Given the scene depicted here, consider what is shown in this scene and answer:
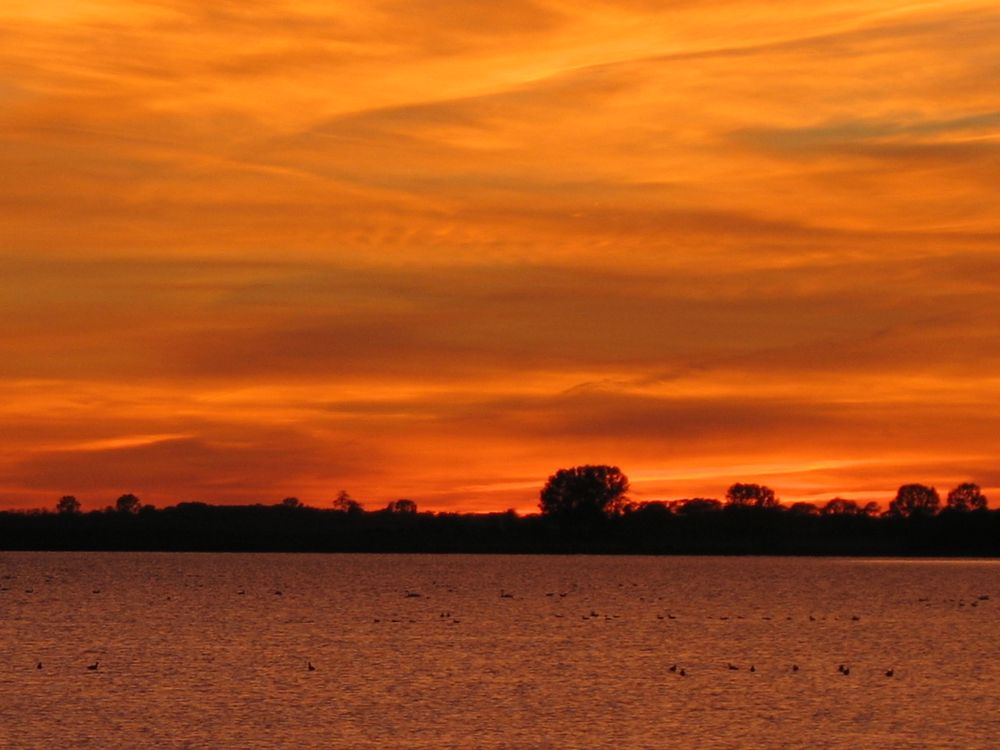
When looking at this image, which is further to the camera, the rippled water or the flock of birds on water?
the flock of birds on water

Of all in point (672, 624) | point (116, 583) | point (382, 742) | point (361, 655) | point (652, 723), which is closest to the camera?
point (382, 742)

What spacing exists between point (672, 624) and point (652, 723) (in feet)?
169


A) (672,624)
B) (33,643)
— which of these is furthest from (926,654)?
(33,643)

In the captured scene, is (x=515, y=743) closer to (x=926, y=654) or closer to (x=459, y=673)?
(x=459, y=673)

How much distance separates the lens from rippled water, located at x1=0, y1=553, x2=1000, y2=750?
1811 inches

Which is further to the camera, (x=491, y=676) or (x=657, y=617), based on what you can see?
(x=657, y=617)

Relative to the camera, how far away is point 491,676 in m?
63.3

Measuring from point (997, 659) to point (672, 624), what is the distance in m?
28.2

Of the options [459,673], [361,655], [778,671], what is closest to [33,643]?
[361,655]

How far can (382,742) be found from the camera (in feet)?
144

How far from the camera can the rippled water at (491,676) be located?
4600 centimetres

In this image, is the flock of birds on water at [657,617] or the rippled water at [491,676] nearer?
the rippled water at [491,676]

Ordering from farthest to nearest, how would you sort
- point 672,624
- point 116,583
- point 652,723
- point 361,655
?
point 116,583 < point 672,624 < point 361,655 < point 652,723

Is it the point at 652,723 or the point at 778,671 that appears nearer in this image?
the point at 652,723
